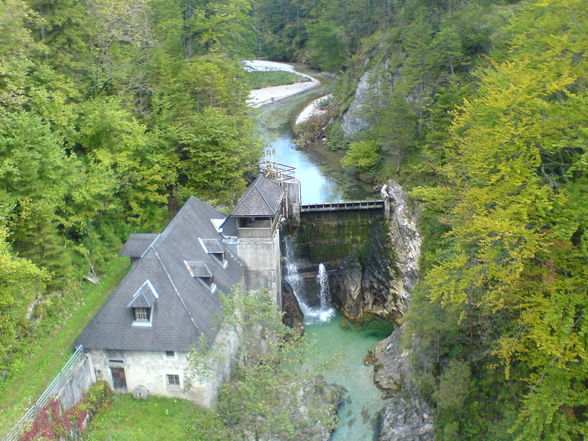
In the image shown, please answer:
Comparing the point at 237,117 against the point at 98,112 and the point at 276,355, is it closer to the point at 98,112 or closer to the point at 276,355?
the point at 98,112

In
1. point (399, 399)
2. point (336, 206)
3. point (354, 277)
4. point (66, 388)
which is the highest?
point (336, 206)

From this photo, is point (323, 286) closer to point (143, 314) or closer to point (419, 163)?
point (419, 163)

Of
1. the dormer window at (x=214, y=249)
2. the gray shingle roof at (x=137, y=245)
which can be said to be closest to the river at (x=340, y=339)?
the dormer window at (x=214, y=249)

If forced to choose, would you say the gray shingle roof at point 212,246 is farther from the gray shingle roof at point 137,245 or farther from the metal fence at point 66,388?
the metal fence at point 66,388

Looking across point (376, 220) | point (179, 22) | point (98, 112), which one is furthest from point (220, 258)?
point (179, 22)

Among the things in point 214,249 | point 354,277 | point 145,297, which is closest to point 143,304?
point 145,297

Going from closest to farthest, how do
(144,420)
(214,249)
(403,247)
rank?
(144,420) < (214,249) < (403,247)
